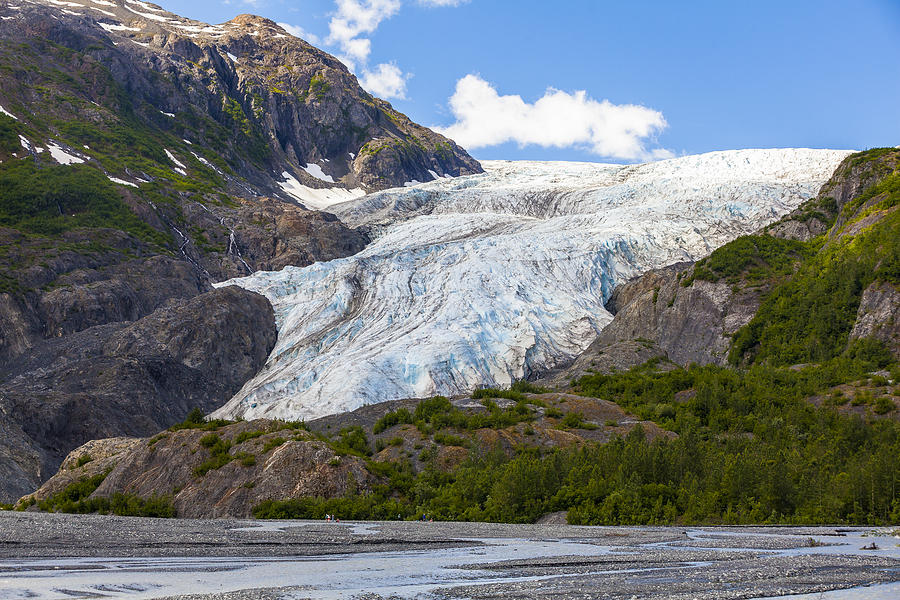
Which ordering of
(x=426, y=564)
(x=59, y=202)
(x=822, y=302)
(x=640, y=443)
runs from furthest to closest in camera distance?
(x=59, y=202) → (x=822, y=302) → (x=640, y=443) → (x=426, y=564)

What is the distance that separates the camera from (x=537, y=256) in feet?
242

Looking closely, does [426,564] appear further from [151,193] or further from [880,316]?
[151,193]

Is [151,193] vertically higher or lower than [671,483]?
higher

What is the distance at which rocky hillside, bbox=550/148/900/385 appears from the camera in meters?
43.7

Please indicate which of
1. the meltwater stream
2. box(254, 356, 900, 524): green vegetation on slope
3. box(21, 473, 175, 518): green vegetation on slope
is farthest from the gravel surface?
box(21, 473, 175, 518): green vegetation on slope

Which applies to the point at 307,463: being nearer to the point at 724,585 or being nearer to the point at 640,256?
the point at 724,585

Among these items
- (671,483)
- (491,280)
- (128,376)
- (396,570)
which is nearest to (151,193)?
(128,376)

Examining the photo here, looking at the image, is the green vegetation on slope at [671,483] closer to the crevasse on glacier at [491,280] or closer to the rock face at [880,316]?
the rock face at [880,316]

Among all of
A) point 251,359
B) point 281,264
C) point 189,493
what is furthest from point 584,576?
point 281,264

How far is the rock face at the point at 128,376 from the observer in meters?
46.9

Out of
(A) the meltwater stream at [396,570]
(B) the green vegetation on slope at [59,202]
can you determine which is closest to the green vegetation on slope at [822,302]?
(A) the meltwater stream at [396,570]

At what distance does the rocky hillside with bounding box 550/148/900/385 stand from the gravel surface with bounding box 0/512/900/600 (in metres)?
30.9

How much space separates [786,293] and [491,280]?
1061 inches

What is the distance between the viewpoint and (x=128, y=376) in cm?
5547
